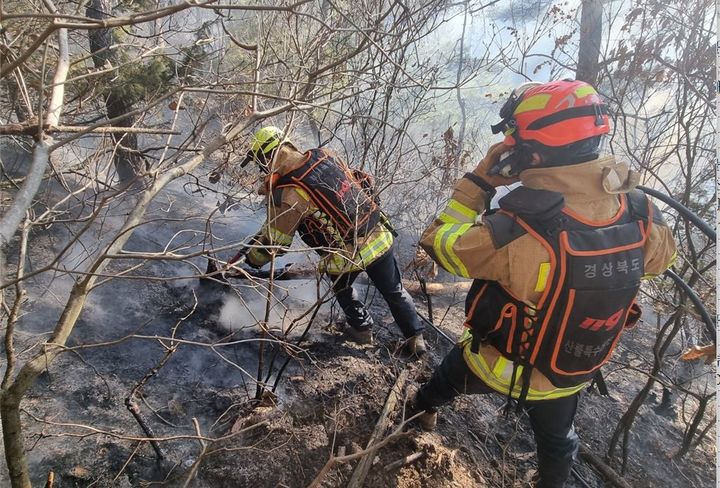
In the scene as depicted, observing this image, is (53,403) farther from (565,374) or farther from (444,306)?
(444,306)

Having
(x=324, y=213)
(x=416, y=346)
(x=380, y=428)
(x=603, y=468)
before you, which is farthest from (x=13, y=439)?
(x=603, y=468)

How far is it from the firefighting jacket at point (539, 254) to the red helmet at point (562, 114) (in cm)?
16

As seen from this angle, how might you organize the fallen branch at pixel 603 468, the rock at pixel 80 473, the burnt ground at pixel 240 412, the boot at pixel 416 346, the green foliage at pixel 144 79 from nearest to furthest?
1. the rock at pixel 80 473
2. the burnt ground at pixel 240 412
3. the fallen branch at pixel 603 468
4. the boot at pixel 416 346
5. the green foliage at pixel 144 79

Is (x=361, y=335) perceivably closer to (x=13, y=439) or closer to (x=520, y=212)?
(x=520, y=212)

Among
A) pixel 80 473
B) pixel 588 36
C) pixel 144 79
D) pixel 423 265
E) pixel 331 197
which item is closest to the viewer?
pixel 80 473

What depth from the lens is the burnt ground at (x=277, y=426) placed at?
248 centimetres

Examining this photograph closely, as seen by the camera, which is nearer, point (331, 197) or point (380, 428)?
point (380, 428)

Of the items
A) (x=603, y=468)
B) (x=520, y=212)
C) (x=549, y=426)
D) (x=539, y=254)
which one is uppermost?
(x=520, y=212)

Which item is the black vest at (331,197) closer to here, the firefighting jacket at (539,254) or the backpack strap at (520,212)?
the firefighting jacket at (539,254)

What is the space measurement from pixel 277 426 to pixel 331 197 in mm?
1819

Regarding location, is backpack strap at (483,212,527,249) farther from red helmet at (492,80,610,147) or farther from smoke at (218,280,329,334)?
smoke at (218,280,329,334)

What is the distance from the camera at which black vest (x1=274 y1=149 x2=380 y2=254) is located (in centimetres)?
318

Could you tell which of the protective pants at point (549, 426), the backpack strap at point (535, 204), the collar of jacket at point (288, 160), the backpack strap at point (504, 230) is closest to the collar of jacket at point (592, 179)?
the backpack strap at point (535, 204)

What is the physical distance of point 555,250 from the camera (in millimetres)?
1892
